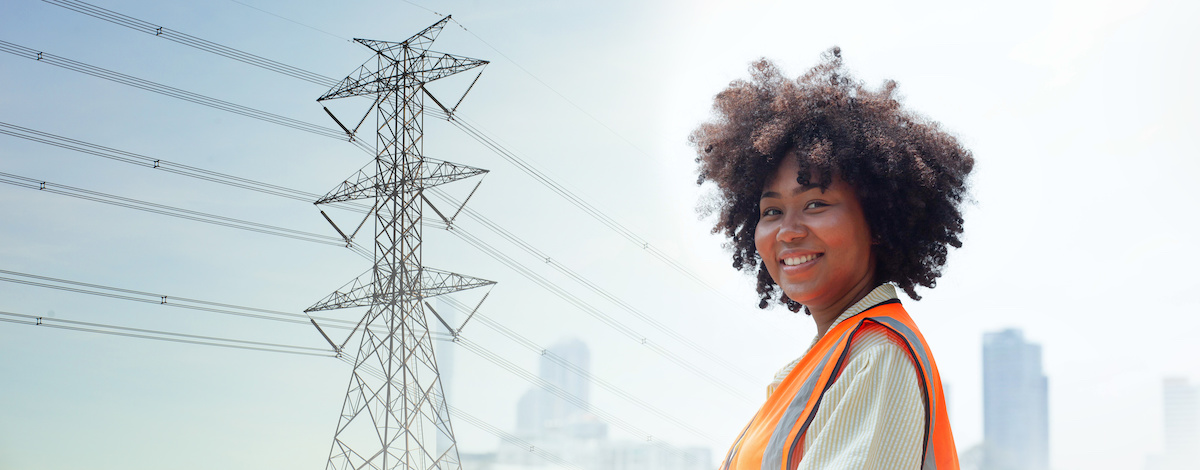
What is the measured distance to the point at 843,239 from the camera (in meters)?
1.32

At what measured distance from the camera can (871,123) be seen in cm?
144

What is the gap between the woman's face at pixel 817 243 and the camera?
1318mm

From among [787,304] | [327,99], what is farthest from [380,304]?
[787,304]

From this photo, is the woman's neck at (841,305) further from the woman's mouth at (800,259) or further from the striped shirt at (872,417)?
the striped shirt at (872,417)

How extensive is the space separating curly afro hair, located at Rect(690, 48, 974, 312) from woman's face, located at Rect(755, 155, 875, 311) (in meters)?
0.02

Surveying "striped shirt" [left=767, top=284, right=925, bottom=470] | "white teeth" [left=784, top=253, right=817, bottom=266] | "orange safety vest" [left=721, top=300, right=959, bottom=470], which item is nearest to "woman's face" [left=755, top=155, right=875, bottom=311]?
"white teeth" [left=784, top=253, right=817, bottom=266]

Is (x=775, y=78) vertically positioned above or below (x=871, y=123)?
above

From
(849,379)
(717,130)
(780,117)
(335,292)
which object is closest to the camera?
(849,379)

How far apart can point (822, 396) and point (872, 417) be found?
0.26 feet

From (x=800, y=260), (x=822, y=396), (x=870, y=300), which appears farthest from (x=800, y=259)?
(x=822, y=396)

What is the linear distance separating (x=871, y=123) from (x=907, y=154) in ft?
0.24

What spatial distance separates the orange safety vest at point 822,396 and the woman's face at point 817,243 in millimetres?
111

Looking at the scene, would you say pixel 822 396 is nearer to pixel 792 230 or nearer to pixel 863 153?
pixel 792 230

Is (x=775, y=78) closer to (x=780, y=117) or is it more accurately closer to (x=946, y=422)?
(x=780, y=117)
